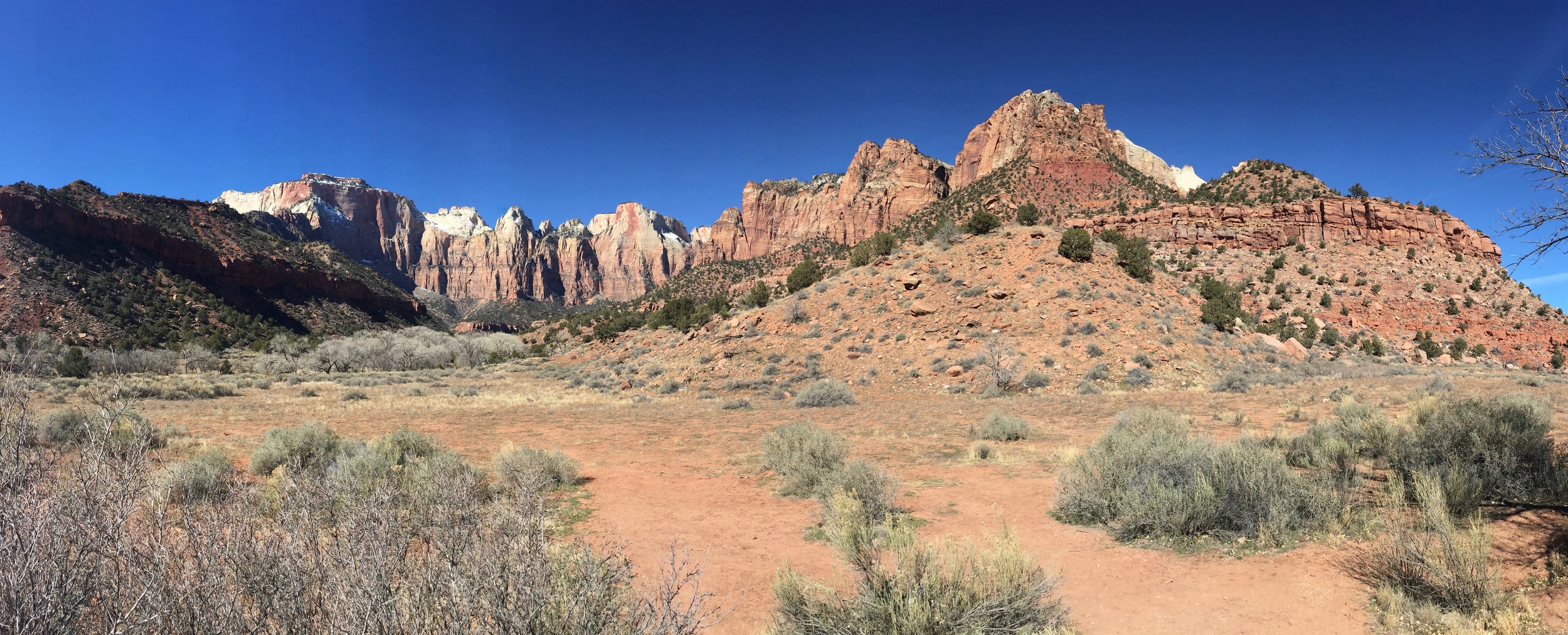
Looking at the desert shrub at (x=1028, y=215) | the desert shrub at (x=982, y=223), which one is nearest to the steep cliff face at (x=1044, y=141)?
the desert shrub at (x=1028, y=215)

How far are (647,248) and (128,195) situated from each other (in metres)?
141

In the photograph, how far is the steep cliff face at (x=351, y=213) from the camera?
16138cm

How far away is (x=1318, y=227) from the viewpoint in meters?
43.9

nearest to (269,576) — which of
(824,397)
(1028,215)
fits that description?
(824,397)

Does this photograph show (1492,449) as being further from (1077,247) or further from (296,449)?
(1077,247)

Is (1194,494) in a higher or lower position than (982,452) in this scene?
higher

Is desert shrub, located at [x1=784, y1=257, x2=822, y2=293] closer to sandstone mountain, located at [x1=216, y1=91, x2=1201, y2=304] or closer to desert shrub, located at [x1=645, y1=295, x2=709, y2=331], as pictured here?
desert shrub, located at [x1=645, y1=295, x2=709, y2=331]

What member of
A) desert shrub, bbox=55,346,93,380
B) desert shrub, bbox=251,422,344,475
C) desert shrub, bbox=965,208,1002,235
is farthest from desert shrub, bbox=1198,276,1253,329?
desert shrub, bbox=55,346,93,380

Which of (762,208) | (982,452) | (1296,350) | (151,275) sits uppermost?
(762,208)

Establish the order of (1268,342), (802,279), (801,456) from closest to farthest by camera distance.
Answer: (801,456) → (1268,342) → (802,279)

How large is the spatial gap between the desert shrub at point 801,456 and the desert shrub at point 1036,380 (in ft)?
36.0

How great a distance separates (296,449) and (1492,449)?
47.7ft

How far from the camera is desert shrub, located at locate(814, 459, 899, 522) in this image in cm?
646

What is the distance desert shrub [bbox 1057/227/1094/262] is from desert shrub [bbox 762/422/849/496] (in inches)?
841
